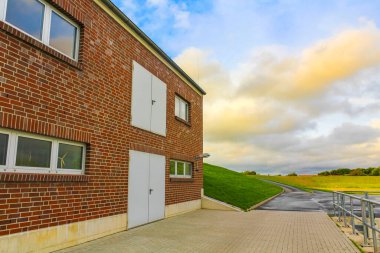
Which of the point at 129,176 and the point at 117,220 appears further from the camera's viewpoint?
the point at 129,176

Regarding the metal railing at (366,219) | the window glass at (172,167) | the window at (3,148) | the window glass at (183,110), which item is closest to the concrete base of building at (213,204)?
the window glass at (172,167)

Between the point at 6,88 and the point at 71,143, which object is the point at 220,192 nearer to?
the point at 71,143

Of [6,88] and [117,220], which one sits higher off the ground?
[6,88]

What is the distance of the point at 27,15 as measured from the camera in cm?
686

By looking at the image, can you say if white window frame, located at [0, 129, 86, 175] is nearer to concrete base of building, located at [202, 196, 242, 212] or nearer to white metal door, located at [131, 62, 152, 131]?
white metal door, located at [131, 62, 152, 131]

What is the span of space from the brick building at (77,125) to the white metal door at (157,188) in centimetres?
4

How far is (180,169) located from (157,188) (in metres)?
3.21

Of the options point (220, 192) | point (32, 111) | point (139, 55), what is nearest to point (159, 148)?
point (139, 55)

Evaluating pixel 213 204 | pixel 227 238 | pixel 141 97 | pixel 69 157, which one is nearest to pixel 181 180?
pixel 213 204

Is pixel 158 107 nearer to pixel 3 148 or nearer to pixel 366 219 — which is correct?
pixel 3 148

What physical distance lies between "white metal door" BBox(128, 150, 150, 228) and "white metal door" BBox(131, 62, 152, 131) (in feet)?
3.80

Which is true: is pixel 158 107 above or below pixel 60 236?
above

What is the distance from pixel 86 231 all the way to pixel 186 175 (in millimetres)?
8313

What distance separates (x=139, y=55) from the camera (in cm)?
1164
